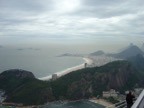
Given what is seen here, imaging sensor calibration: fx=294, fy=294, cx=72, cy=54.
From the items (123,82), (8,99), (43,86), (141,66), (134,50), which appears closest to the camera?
(8,99)

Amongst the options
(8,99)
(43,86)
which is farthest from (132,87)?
(8,99)

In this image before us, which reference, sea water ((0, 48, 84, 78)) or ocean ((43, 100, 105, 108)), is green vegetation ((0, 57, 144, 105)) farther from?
sea water ((0, 48, 84, 78))

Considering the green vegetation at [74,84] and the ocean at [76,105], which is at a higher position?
the green vegetation at [74,84]

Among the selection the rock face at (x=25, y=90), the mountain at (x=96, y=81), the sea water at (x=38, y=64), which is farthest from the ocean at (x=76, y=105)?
the sea water at (x=38, y=64)

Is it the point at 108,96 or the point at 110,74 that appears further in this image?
the point at 110,74

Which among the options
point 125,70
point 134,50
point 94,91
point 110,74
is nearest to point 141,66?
point 125,70

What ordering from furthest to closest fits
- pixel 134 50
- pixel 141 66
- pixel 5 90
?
→ pixel 134 50 → pixel 141 66 → pixel 5 90

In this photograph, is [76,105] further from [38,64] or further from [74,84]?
[38,64]

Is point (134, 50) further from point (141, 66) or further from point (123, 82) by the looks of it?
point (123, 82)

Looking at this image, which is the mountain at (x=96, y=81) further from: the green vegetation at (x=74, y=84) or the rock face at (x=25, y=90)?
the rock face at (x=25, y=90)
